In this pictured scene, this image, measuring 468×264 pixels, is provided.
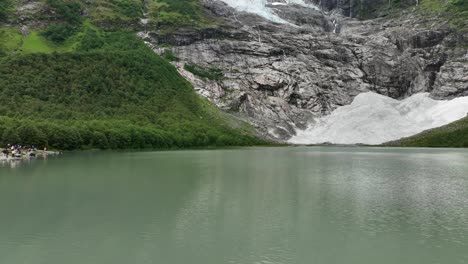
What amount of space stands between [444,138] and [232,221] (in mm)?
180472

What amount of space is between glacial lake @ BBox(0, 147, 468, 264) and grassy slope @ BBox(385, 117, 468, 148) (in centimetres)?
14557

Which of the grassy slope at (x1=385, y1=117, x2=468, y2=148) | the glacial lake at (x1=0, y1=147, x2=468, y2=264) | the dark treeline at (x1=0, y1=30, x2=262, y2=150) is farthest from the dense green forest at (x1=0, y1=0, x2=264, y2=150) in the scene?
the glacial lake at (x1=0, y1=147, x2=468, y2=264)

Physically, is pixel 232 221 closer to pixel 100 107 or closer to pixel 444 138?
pixel 100 107

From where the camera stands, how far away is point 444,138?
18688 cm

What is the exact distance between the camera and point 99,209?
107ft

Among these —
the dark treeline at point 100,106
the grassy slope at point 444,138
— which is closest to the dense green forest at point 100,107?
the dark treeline at point 100,106

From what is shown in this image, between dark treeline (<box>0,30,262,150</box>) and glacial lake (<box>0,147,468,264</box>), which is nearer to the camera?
glacial lake (<box>0,147,468,264</box>)

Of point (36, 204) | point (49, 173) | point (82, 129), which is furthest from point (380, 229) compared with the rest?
point (82, 129)

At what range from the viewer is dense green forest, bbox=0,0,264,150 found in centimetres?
12600

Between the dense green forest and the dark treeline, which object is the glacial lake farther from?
the dark treeline

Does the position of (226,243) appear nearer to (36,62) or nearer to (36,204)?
(36,204)

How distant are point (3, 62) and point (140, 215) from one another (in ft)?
527

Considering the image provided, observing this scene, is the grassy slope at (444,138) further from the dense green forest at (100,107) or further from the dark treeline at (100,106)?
the dark treeline at (100,106)

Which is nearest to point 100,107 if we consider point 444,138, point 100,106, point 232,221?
point 100,106
